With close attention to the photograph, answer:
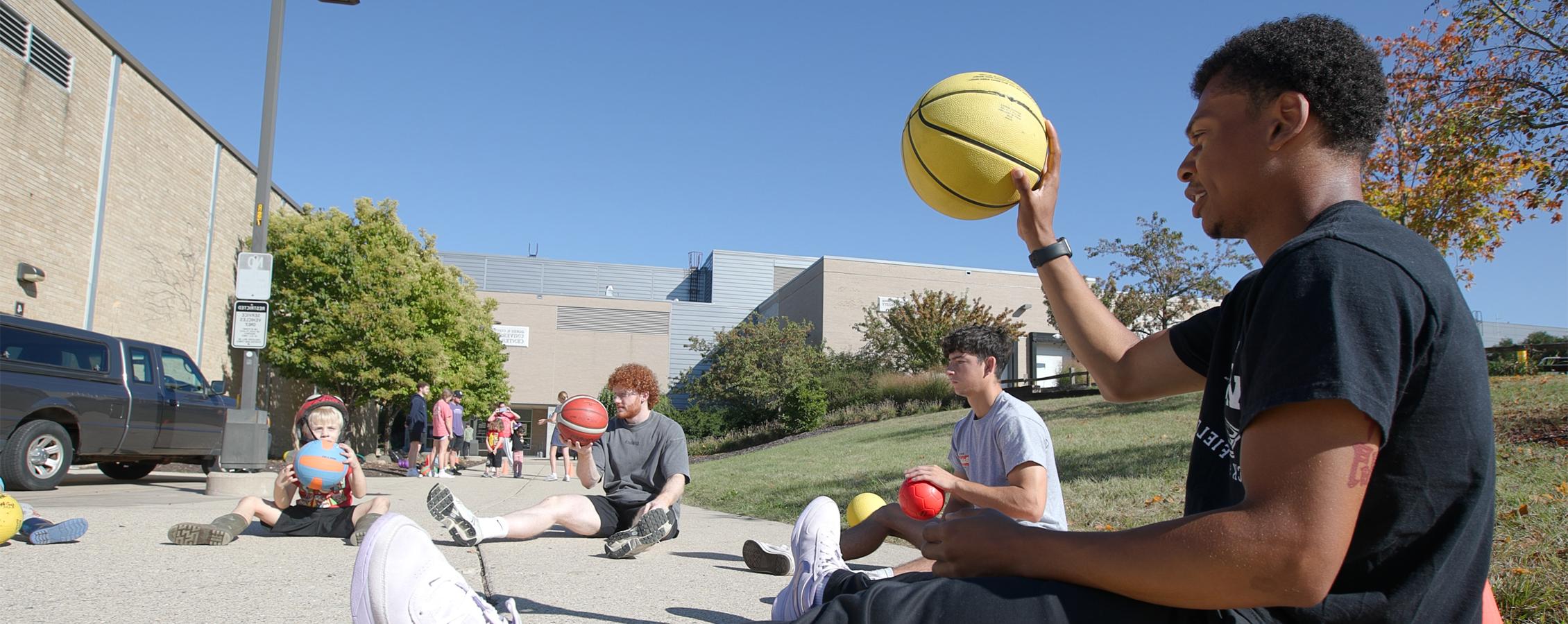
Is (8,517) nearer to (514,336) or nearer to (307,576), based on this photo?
(307,576)

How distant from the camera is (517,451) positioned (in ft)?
64.2

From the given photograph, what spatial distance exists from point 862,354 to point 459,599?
39.5 m

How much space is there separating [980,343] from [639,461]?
292 centimetres

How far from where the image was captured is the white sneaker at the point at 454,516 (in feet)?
16.6

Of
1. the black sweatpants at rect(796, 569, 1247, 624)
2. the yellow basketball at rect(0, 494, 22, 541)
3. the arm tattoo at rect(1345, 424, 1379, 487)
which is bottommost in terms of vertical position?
the yellow basketball at rect(0, 494, 22, 541)

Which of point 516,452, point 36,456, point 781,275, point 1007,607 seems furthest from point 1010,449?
point 781,275

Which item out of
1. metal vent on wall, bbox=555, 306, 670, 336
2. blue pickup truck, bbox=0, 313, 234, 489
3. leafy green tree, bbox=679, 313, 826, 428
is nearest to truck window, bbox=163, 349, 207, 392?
blue pickup truck, bbox=0, 313, 234, 489

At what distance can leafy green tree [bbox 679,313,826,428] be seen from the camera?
118 feet

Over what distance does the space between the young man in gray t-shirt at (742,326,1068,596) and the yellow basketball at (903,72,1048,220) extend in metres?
1.32

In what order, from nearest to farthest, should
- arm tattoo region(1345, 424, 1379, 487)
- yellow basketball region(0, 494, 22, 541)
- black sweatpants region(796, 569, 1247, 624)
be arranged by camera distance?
arm tattoo region(1345, 424, 1379, 487)
black sweatpants region(796, 569, 1247, 624)
yellow basketball region(0, 494, 22, 541)

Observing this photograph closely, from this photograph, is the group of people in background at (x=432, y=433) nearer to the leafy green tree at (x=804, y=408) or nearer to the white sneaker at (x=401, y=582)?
the leafy green tree at (x=804, y=408)

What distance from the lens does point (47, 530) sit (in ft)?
16.9

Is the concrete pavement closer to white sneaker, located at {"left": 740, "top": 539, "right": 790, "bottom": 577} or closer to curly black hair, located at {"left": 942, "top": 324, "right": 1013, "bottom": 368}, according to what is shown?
white sneaker, located at {"left": 740, "top": 539, "right": 790, "bottom": 577}

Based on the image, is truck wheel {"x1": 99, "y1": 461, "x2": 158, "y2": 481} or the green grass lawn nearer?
the green grass lawn
